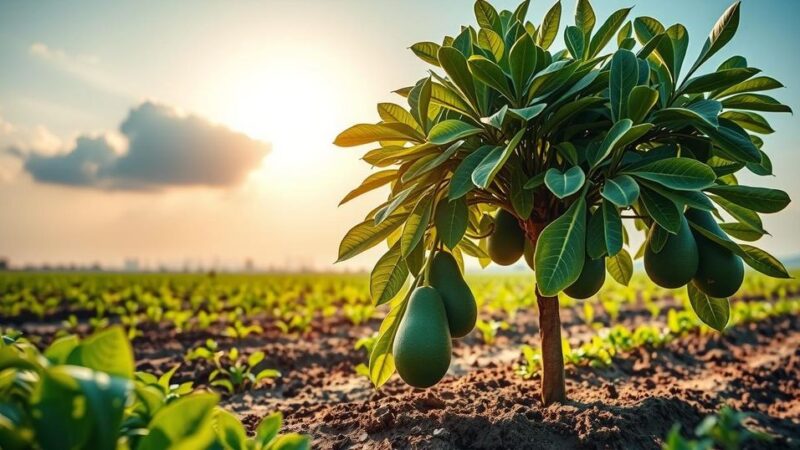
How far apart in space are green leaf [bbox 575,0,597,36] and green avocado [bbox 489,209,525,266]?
991mm

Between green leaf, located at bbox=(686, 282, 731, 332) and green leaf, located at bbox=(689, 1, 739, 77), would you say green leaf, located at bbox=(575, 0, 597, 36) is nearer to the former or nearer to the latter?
green leaf, located at bbox=(689, 1, 739, 77)

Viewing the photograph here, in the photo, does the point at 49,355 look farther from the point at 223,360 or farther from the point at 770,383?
the point at 770,383

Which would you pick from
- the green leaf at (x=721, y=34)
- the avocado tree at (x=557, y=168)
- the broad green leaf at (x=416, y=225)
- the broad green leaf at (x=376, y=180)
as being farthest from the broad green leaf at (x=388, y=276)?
the green leaf at (x=721, y=34)

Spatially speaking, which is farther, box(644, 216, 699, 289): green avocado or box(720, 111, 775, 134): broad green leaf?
box(720, 111, 775, 134): broad green leaf

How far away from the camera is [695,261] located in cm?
217

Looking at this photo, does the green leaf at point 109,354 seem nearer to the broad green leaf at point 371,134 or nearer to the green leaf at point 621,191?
the broad green leaf at point 371,134

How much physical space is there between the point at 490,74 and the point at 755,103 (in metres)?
1.41

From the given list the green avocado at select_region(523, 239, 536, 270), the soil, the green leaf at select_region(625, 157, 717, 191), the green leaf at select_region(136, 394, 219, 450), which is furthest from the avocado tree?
the green leaf at select_region(136, 394, 219, 450)

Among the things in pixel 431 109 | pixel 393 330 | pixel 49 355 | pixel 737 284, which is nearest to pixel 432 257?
pixel 393 330

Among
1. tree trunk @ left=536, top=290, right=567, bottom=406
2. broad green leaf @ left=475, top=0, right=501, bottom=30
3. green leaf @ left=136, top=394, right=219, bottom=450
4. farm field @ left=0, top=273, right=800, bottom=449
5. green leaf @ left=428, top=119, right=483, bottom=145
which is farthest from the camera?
tree trunk @ left=536, top=290, right=567, bottom=406

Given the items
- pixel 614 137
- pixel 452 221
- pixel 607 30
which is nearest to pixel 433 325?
pixel 452 221

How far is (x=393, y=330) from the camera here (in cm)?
246

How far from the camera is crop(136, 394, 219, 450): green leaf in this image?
1.13 m

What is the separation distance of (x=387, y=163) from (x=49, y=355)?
4.90 feet
